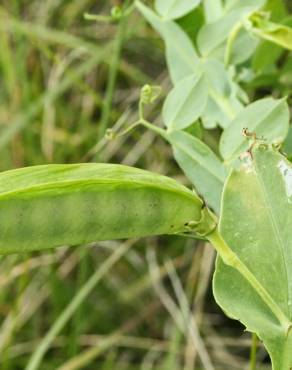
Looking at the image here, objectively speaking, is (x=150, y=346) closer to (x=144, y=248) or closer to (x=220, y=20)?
(x=144, y=248)

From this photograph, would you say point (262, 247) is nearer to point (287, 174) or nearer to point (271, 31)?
point (287, 174)

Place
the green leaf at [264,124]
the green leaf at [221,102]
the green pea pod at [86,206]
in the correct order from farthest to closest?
1. the green leaf at [221,102]
2. the green leaf at [264,124]
3. the green pea pod at [86,206]

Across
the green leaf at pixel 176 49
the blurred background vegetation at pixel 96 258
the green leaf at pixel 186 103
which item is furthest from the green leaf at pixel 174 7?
the blurred background vegetation at pixel 96 258

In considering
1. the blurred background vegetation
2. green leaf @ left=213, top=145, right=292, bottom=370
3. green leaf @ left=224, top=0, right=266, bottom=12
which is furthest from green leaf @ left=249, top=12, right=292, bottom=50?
the blurred background vegetation

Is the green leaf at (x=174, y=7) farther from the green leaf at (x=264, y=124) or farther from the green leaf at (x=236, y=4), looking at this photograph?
the green leaf at (x=264, y=124)

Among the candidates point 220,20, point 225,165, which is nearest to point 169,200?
point 225,165

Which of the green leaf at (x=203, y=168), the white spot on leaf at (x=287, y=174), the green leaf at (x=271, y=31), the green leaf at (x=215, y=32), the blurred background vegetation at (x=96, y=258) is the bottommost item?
the blurred background vegetation at (x=96, y=258)

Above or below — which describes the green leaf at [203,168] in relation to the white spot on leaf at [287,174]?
below

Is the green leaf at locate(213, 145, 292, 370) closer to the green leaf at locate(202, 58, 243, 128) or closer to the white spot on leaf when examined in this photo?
the white spot on leaf
